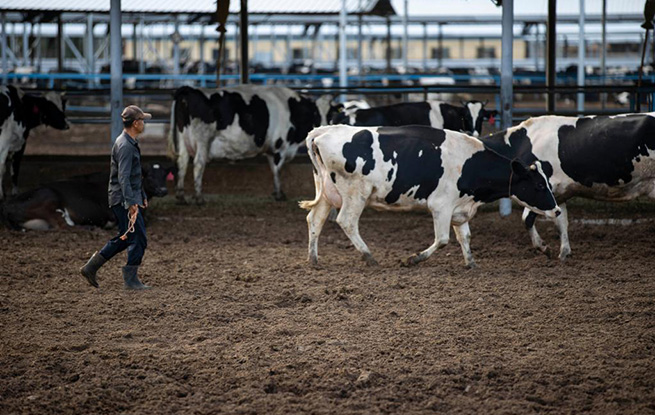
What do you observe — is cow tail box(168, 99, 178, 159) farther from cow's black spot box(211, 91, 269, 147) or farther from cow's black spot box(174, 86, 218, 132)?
cow's black spot box(211, 91, 269, 147)

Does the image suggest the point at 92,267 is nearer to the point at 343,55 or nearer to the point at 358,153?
the point at 358,153

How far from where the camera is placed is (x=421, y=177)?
28.3 feet

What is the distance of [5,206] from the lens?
11.0m

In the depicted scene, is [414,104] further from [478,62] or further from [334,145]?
[478,62]

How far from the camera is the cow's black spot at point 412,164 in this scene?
865 cm

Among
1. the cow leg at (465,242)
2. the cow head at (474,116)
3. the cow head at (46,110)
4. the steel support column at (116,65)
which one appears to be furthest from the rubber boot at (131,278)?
the cow head at (474,116)

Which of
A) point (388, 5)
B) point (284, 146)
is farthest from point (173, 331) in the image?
point (388, 5)

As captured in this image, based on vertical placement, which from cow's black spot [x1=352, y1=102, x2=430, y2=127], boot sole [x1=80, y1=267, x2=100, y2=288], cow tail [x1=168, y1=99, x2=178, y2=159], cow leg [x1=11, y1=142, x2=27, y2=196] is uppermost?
cow's black spot [x1=352, y1=102, x2=430, y2=127]

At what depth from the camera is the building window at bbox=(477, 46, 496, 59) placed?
209 ft

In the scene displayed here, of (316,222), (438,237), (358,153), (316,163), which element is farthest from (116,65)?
(438,237)

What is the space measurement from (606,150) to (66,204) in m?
6.65

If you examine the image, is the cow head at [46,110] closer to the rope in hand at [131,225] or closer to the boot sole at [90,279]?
the boot sole at [90,279]

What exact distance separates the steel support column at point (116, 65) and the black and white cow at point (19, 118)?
6.17ft

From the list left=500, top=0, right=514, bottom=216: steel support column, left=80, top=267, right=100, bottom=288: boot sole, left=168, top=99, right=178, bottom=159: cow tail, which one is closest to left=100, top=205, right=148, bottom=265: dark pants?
left=80, top=267, right=100, bottom=288: boot sole
